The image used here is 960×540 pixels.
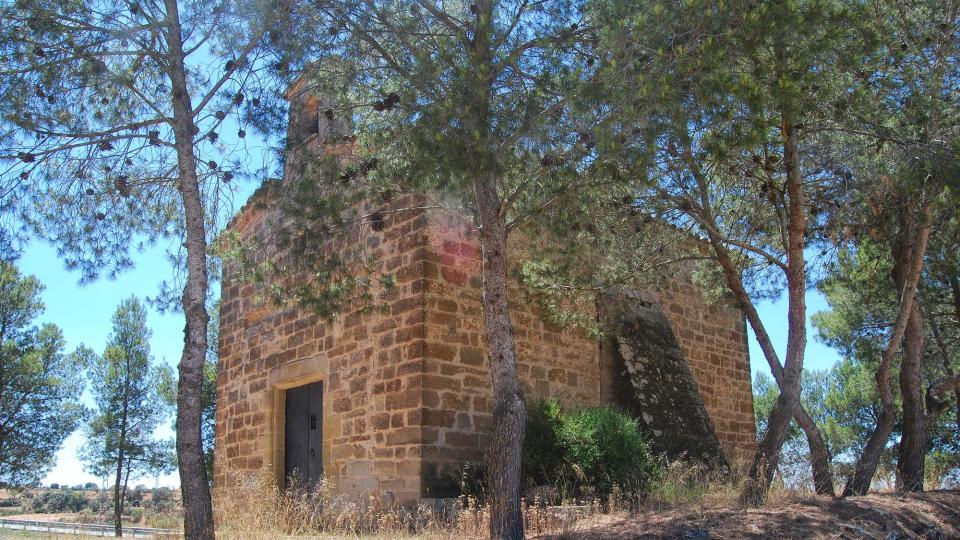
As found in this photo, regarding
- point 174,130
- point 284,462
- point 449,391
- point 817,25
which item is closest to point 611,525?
point 449,391

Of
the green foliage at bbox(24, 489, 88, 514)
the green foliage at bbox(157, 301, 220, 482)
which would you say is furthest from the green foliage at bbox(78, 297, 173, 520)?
the green foliage at bbox(24, 489, 88, 514)

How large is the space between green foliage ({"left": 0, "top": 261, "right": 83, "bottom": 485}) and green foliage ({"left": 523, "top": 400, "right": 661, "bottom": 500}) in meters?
18.7

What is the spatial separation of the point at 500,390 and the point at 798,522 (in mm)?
2568

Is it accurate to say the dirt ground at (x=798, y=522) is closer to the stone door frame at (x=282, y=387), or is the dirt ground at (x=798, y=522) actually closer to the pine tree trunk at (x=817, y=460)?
the pine tree trunk at (x=817, y=460)

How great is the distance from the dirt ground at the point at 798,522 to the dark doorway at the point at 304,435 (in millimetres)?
4450

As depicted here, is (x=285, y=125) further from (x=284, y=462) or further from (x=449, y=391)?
(x=284, y=462)

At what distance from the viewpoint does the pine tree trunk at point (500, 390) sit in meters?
6.24

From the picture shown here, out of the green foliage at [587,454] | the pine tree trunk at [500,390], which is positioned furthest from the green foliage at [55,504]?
the pine tree trunk at [500,390]

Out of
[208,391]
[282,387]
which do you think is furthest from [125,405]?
[282,387]

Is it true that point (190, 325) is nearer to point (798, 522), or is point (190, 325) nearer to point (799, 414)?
point (798, 522)

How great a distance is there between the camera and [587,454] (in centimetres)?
870

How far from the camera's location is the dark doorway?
10352 mm

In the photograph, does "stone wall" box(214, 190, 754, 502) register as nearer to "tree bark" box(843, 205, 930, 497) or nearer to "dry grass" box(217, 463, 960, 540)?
"dry grass" box(217, 463, 960, 540)

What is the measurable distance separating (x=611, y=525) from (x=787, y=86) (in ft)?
12.5
